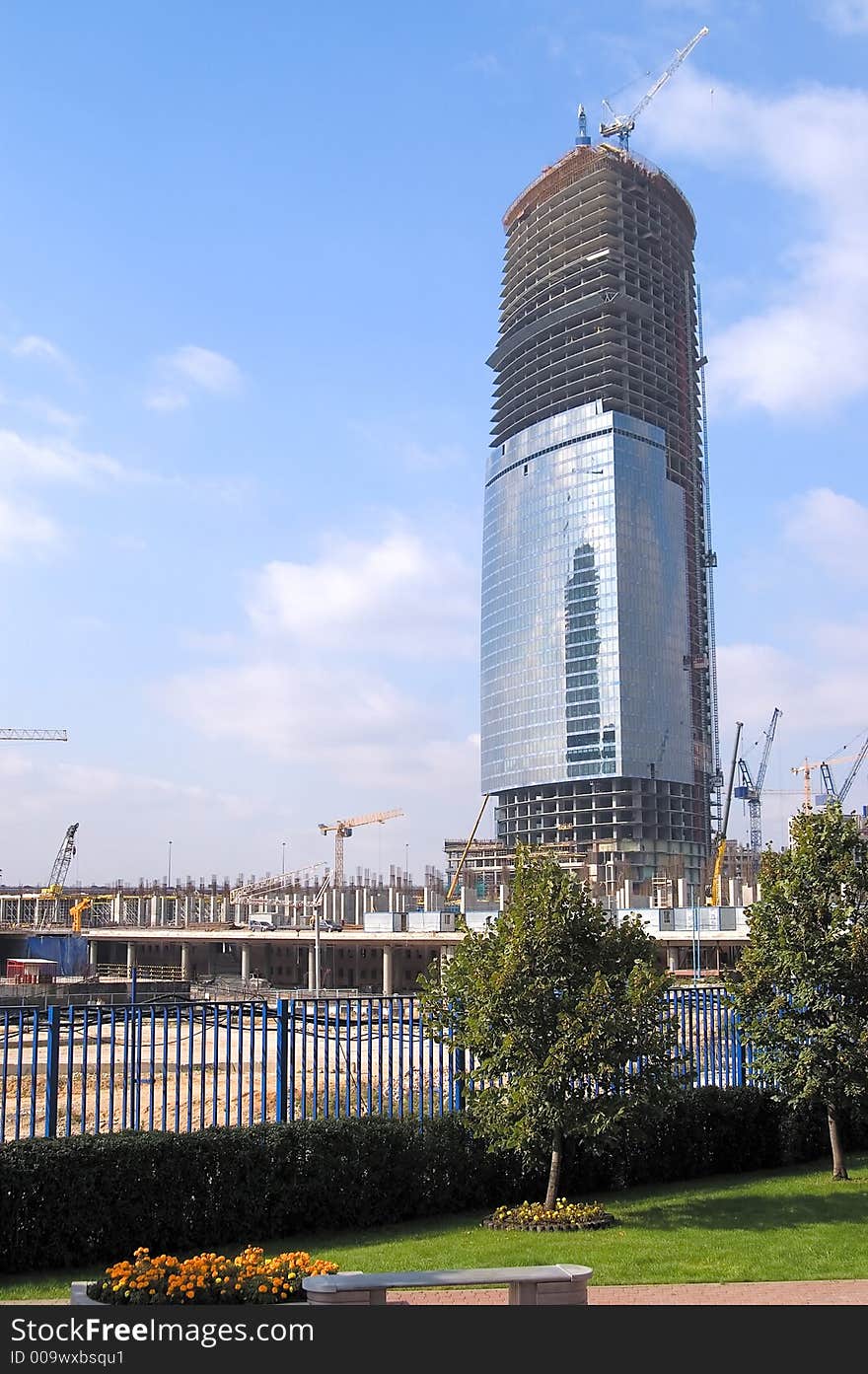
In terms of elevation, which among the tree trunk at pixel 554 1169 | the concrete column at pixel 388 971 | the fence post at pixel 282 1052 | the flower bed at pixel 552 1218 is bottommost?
the concrete column at pixel 388 971

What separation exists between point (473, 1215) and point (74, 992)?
76.3 meters

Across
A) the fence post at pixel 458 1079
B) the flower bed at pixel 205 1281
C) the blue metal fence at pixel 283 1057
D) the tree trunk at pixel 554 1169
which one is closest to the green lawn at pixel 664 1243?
the tree trunk at pixel 554 1169

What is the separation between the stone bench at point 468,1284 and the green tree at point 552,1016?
22.5ft

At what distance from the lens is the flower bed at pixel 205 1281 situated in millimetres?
10789

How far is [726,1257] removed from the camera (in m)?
15.3

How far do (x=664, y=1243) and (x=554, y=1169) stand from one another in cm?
273

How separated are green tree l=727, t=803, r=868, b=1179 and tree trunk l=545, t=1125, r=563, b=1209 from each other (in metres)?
5.22

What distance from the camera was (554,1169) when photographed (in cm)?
1869

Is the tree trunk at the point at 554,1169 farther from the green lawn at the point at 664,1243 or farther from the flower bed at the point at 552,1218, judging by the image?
the green lawn at the point at 664,1243

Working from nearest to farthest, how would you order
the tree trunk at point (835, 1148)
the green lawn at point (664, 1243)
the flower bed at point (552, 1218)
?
the green lawn at point (664, 1243) → the flower bed at point (552, 1218) → the tree trunk at point (835, 1148)

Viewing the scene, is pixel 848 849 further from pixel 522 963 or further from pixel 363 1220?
pixel 363 1220

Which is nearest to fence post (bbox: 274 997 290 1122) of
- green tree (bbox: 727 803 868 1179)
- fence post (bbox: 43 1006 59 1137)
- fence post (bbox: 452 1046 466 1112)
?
fence post (bbox: 452 1046 466 1112)

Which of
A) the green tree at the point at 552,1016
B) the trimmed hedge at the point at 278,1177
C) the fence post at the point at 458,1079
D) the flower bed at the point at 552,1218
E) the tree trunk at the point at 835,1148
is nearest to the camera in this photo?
the trimmed hedge at the point at 278,1177

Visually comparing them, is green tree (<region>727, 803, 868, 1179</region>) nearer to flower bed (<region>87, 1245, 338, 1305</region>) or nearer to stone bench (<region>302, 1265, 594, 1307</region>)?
stone bench (<region>302, 1265, 594, 1307</region>)
